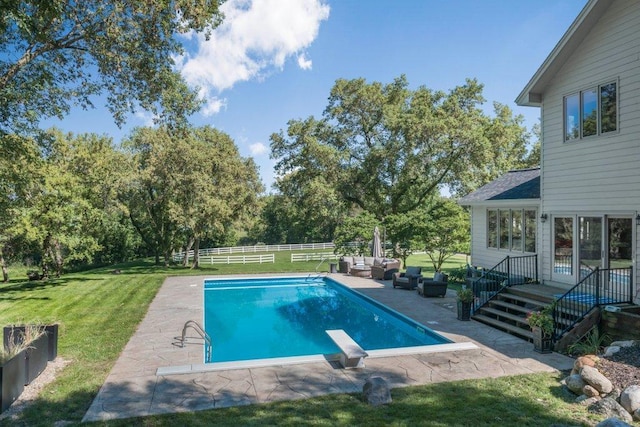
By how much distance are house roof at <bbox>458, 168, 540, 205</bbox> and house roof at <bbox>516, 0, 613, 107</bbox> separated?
2.80m

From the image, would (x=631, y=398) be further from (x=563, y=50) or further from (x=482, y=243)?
(x=482, y=243)

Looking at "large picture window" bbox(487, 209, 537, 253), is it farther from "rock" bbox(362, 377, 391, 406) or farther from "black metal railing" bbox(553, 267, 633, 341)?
"rock" bbox(362, 377, 391, 406)

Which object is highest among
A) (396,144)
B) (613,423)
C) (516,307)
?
(396,144)

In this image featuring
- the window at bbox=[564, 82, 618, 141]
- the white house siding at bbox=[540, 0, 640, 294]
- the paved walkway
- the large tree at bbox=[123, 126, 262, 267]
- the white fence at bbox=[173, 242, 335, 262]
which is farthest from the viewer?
the white fence at bbox=[173, 242, 335, 262]

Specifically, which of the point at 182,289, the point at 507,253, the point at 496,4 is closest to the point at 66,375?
the point at 182,289

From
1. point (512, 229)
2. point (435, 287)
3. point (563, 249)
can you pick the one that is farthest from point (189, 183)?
point (563, 249)

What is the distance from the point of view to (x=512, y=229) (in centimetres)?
1389

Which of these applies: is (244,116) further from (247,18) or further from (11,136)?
(11,136)

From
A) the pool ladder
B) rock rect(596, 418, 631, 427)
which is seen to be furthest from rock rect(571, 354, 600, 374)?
the pool ladder

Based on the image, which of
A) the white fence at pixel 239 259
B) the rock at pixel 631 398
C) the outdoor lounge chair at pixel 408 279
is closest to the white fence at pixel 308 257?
the white fence at pixel 239 259

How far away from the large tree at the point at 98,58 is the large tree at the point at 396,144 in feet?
57.6

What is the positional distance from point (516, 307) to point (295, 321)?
690cm

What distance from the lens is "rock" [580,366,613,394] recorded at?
6145mm

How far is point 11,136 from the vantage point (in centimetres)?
1167
